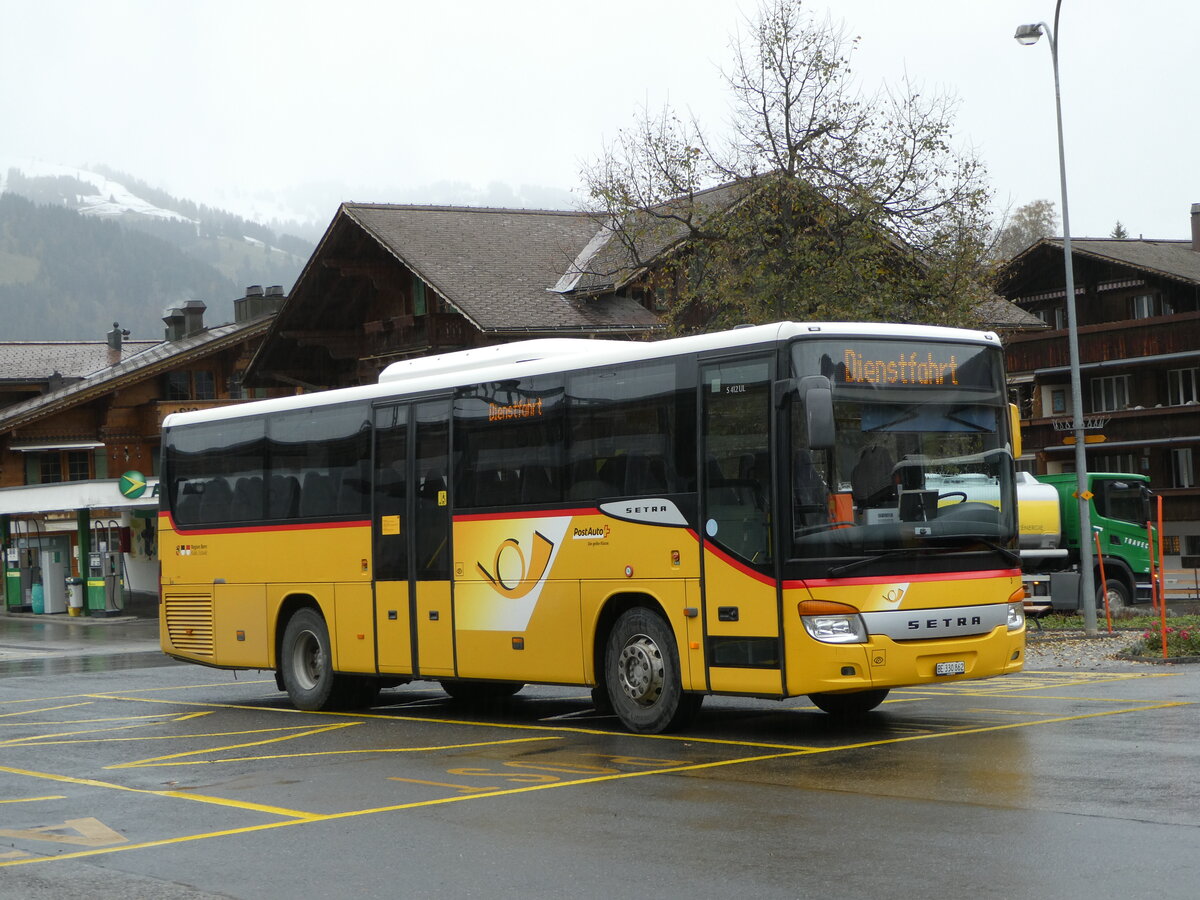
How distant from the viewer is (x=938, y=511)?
42.3 ft

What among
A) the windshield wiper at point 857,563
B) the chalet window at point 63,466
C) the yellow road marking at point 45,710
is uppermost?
the chalet window at point 63,466

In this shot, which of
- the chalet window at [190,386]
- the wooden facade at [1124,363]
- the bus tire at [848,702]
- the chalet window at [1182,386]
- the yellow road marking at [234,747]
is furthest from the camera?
the chalet window at [1182,386]

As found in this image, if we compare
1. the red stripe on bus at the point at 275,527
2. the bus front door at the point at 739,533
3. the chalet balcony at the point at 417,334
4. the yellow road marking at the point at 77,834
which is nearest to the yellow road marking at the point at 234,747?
the red stripe on bus at the point at 275,527

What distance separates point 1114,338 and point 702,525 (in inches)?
1988

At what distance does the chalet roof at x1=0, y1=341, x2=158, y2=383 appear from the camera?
79731 mm

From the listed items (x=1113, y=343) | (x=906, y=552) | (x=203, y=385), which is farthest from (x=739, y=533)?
(x=1113, y=343)

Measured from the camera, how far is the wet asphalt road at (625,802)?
777 centimetres

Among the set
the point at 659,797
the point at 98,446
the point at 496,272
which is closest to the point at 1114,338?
the point at 496,272

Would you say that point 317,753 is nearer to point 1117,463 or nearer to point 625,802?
point 625,802

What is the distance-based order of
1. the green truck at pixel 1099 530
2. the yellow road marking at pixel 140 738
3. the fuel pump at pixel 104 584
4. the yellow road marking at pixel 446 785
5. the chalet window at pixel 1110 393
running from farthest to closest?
the chalet window at pixel 1110 393, the fuel pump at pixel 104 584, the green truck at pixel 1099 530, the yellow road marking at pixel 140 738, the yellow road marking at pixel 446 785

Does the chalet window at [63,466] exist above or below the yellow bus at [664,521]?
above

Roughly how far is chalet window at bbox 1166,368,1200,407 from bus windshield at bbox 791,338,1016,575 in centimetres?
4985

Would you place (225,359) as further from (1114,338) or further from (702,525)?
(702,525)

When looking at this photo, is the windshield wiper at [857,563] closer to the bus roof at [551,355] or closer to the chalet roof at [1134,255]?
the bus roof at [551,355]
